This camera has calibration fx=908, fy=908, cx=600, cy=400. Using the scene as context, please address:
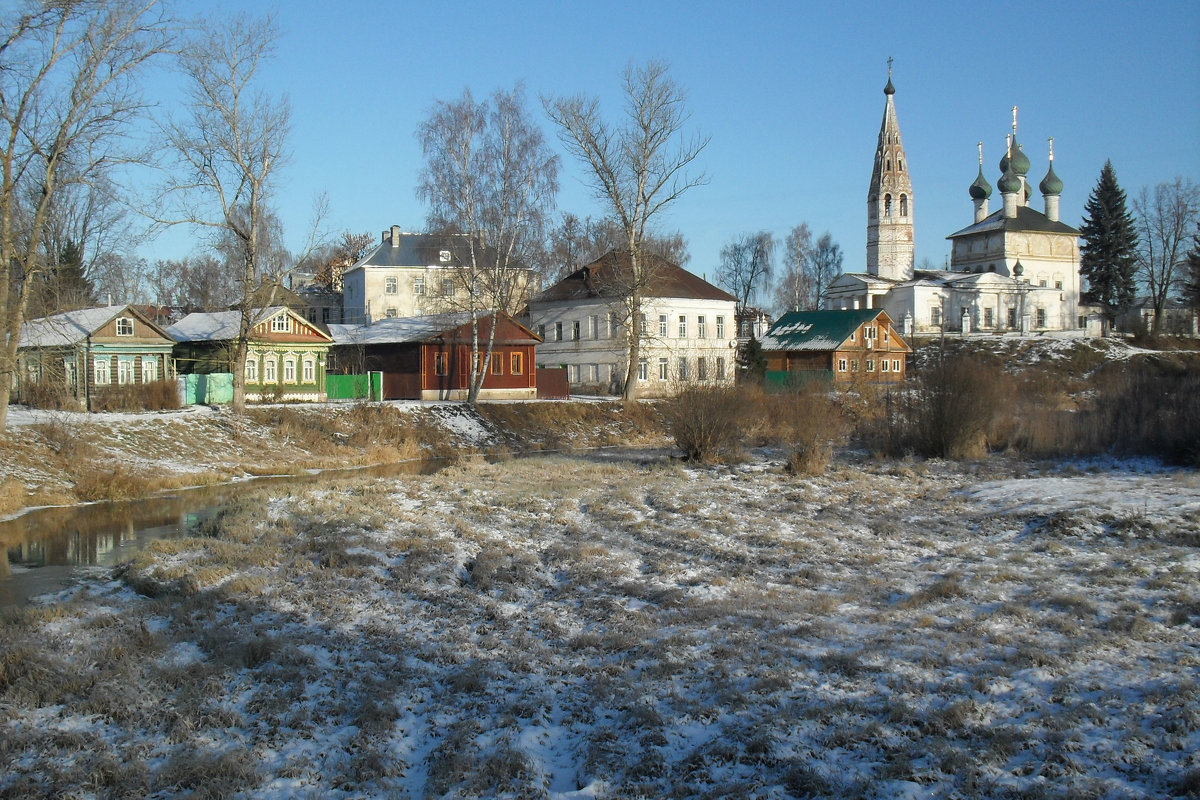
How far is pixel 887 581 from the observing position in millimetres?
10992

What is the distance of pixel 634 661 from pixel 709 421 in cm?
1483

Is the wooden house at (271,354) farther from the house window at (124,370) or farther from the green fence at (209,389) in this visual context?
the house window at (124,370)

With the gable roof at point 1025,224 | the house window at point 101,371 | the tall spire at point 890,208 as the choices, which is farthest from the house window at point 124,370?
the gable roof at point 1025,224

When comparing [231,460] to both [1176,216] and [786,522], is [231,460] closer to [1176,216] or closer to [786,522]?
[786,522]

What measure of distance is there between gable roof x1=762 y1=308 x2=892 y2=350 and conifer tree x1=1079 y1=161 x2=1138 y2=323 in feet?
108

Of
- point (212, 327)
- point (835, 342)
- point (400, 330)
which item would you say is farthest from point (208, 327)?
point (835, 342)

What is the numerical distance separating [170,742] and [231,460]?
22.9 m

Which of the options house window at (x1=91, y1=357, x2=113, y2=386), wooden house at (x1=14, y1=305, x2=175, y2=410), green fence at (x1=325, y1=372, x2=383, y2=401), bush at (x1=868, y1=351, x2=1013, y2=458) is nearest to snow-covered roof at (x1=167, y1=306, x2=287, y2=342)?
wooden house at (x1=14, y1=305, x2=175, y2=410)

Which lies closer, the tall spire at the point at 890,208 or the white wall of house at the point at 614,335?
the white wall of house at the point at 614,335

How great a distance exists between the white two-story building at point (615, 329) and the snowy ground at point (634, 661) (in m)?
37.9

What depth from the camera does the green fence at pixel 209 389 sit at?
124 feet

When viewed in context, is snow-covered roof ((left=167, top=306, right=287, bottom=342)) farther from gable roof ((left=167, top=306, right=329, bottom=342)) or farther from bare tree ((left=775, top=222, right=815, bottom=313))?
bare tree ((left=775, top=222, right=815, bottom=313))

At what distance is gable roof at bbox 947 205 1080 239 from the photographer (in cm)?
8119

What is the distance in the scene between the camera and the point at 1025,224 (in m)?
81.6
